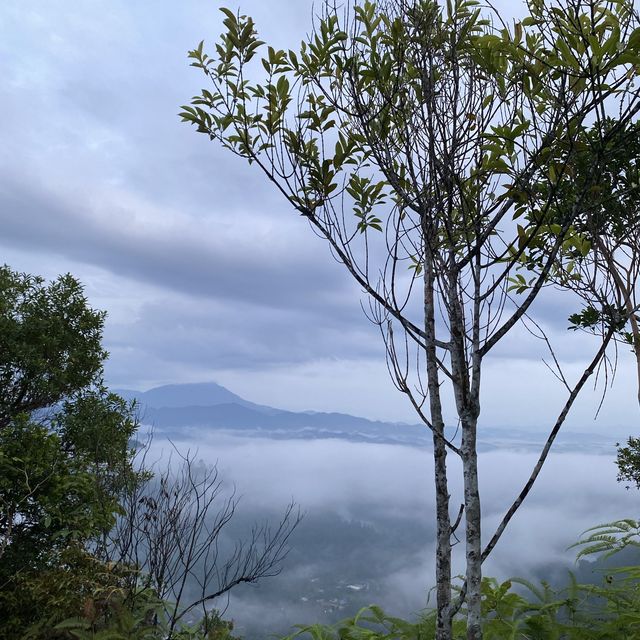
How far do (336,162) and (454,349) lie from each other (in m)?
1.81

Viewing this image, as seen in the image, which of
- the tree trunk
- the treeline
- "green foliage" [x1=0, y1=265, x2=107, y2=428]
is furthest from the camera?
"green foliage" [x1=0, y1=265, x2=107, y2=428]

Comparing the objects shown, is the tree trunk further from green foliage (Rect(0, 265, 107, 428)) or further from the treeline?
green foliage (Rect(0, 265, 107, 428))

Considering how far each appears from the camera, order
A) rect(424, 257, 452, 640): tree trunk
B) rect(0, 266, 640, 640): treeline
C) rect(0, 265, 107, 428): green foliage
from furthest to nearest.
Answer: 1. rect(0, 265, 107, 428): green foliage
2. rect(0, 266, 640, 640): treeline
3. rect(424, 257, 452, 640): tree trunk

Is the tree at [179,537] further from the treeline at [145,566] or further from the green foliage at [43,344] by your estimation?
the green foliage at [43,344]

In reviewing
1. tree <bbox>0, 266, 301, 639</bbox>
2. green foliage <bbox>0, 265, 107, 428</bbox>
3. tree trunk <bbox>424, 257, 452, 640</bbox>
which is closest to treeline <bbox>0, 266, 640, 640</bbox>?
tree <bbox>0, 266, 301, 639</bbox>

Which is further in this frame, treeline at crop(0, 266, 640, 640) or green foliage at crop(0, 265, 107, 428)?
green foliage at crop(0, 265, 107, 428)

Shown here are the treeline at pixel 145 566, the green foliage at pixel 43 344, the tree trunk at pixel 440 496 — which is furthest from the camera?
the green foliage at pixel 43 344

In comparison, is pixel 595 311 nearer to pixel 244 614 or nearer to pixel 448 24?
pixel 448 24

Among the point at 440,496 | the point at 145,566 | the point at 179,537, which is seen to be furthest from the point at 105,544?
the point at 440,496

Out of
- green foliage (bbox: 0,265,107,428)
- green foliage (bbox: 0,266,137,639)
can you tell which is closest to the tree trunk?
green foliage (bbox: 0,266,137,639)

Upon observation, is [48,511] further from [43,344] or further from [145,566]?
[43,344]

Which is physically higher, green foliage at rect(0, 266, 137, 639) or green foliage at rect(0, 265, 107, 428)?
green foliage at rect(0, 265, 107, 428)

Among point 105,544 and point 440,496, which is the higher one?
point 440,496

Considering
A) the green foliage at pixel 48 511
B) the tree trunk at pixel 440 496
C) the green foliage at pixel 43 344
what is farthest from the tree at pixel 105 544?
the green foliage at pixel 43 344
